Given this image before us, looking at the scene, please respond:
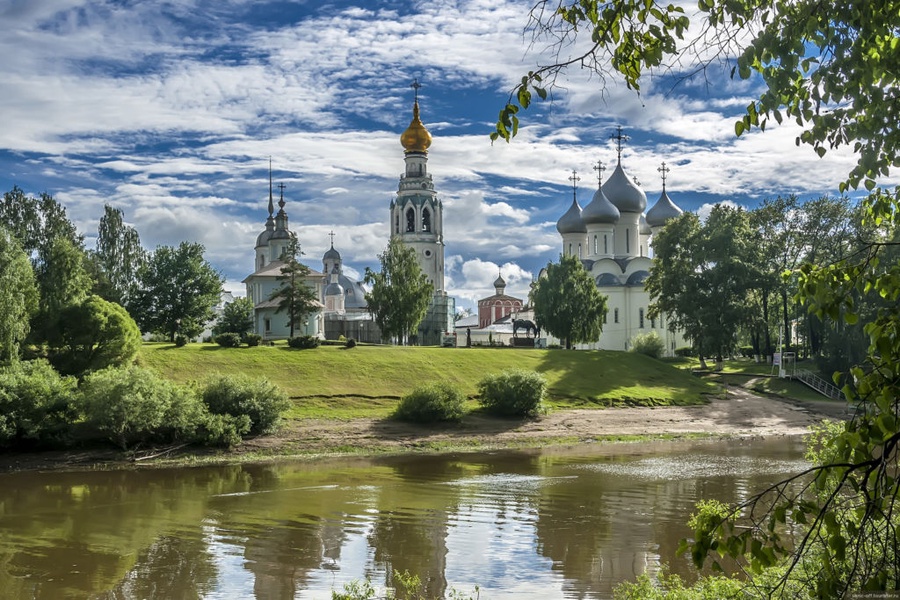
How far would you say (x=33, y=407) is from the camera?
3259 cm

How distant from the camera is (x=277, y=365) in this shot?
4728 cm

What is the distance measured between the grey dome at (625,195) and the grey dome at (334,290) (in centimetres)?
3683

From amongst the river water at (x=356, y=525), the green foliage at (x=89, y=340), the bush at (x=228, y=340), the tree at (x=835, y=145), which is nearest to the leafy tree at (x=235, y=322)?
the bush at (x=228, y=340)

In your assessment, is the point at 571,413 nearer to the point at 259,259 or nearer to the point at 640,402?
the point at 640,402

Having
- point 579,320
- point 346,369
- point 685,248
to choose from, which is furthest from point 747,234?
point 346,369

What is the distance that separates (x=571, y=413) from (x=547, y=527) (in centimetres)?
2538

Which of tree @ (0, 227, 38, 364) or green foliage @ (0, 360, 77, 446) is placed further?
tree @ (0, 227, 38, 364)

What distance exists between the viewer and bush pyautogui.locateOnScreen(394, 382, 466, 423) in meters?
40.5

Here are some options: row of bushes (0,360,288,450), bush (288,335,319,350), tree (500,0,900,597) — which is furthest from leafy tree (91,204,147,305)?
tree (500,0,900,597)

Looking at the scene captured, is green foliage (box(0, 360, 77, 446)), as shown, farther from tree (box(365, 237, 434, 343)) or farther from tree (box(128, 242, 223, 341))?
tree (box(365, 237, 434, 343))

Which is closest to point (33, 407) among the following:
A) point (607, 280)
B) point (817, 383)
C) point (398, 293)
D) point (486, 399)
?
point (486, 399)

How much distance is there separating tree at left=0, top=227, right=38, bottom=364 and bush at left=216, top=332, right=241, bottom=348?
12.3 m

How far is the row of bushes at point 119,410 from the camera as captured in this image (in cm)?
3266

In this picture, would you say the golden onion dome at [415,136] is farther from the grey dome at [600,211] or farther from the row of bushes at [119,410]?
the row of bushes at [119,410]
